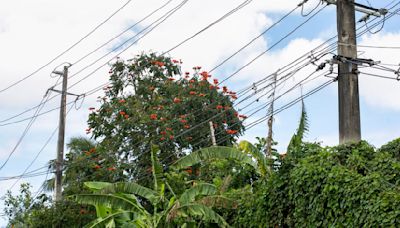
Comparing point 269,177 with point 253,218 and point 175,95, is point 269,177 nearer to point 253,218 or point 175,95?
point 253,218

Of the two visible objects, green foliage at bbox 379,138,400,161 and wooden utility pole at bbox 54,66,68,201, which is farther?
wooden utility pole at bbox 54,66,68,201

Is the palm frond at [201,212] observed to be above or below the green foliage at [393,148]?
below

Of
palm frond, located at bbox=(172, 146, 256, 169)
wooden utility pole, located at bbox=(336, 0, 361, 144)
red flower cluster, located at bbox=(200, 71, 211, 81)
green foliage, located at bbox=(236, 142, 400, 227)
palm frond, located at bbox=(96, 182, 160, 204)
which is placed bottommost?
green foliage, located at bbox=(236, 142, 400, 227)

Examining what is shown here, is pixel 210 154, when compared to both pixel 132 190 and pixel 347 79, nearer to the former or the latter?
pixel 132 190

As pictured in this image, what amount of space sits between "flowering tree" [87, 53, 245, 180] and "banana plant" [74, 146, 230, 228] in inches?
284

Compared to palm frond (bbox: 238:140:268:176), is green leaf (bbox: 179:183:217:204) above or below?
below

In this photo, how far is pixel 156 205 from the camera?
1580 cm

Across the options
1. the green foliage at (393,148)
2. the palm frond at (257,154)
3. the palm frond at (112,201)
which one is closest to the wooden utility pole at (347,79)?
the green foliage at (393,148)

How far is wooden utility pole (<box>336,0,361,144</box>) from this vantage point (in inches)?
524

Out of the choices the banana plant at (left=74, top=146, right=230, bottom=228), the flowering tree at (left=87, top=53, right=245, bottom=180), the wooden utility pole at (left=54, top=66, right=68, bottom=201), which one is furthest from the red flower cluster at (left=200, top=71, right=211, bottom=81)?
the banana plant at (left=74, top=146, right=230, bottom=228)

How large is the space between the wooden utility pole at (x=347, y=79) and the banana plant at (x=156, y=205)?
3.27 meters

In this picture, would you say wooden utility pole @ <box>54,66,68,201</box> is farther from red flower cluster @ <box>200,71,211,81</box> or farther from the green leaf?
the green leaf

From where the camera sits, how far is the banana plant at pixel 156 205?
15.0 metres

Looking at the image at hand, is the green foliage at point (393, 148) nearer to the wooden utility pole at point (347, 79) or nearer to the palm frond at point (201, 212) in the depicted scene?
the wooden utility pole at point (347, 79)
